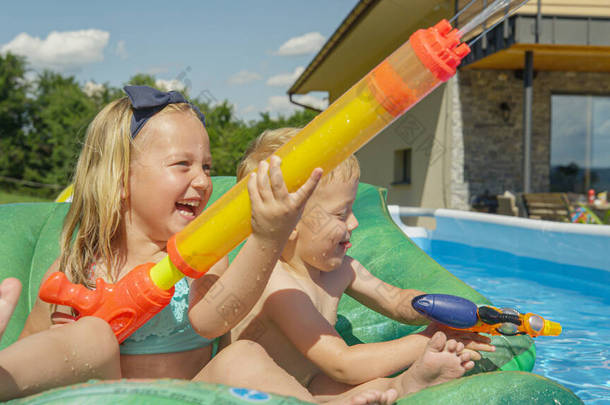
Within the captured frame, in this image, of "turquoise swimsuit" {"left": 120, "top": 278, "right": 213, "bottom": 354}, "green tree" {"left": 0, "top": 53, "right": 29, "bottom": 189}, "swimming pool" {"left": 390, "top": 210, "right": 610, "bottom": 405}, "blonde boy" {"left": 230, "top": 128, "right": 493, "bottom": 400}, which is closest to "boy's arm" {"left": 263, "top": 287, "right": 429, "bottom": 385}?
"blonde boy" {"left": 230, "top": 128, "right": 493, "bottom": 400}

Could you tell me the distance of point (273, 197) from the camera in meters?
0.89

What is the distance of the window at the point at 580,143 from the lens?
1001cm

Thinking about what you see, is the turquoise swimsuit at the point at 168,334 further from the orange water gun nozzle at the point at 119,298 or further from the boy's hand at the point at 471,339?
the boy's hand at the point at 471,339

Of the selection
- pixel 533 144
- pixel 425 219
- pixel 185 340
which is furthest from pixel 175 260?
pixel 533 144

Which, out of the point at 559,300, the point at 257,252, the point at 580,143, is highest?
the point at 580,143

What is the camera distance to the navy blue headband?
1.32 metres

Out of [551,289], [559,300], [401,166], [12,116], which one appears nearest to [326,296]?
[559,300]

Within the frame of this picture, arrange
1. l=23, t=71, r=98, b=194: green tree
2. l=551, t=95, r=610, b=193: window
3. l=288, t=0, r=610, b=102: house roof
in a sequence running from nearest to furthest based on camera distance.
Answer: l=288, t=0, r=610, b=102: house roof, l=551, t=95, r=610, b=193: window, l=23, t=71, r=98, b=194: green tree

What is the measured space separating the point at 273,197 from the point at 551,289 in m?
3.98

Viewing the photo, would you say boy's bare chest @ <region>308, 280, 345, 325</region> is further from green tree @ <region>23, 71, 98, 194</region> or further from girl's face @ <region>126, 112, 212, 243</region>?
green tree @ <region>23, 71, 98, 194</region>

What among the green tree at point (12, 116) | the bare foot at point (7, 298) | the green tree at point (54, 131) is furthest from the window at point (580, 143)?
the green tree at point (12, 116)

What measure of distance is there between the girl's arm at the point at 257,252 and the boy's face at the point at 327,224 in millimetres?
299

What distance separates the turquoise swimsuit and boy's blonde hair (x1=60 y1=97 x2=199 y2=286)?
153 millimetres

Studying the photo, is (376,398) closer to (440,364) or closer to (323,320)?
(440,364)
